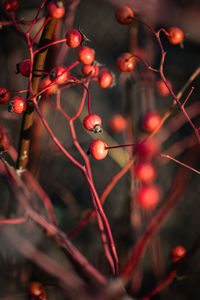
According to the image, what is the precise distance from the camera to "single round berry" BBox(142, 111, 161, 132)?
704 mm

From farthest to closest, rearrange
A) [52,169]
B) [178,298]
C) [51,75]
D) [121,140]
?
[121,140]
[52,169]
[178,298]
[51,75]

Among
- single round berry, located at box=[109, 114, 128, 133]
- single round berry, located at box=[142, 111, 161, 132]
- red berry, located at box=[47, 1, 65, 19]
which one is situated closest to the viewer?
red berry, located at box=[47, 1, 65, 19]

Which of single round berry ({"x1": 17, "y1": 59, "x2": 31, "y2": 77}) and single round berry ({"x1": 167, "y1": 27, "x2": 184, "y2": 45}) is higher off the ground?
single round berry ({"x1": 167, "y1": 27, "x2": 184, "y2": 45})

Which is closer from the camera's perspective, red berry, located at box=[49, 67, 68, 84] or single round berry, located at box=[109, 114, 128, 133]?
red berry, located at box=[49, 67, 68, 84]

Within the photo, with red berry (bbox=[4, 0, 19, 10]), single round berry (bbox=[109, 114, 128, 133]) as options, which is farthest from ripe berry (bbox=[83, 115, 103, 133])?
single round berry (bbox=[109, 114, 128, 133])

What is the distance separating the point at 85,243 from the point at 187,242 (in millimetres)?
445

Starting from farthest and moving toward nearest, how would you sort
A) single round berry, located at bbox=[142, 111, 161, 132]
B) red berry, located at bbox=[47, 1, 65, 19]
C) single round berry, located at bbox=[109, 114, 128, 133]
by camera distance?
single round berry, located at bbox=[109, 114, 128, 133], single round berry, located at bbox=[142, 111, 161, 132], red berry, located at bbox=[47, 1, 65, 19]

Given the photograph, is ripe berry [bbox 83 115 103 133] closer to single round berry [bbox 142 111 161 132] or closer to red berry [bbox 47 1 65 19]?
red berry [bbox 47 1 65 19]

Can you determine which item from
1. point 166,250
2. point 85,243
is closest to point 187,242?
point 166,250

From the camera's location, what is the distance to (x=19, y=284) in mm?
750

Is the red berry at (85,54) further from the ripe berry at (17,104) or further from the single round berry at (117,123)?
the single round berry at (117,123)

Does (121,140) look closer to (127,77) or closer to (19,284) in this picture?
(127,77)

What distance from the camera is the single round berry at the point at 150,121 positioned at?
2.31 feet

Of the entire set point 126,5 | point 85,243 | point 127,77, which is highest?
point 126,5
